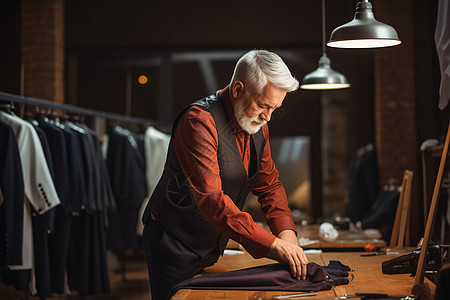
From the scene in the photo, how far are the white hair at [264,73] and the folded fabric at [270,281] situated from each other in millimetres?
606

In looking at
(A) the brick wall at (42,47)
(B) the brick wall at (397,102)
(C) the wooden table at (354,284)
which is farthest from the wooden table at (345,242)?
(A) the brick wall at (42,47)

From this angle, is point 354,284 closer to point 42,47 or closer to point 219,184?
point 219,184

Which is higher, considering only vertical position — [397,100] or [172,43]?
[172,43]

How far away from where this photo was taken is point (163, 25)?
266 inches

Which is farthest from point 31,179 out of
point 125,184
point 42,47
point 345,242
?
point 42,47

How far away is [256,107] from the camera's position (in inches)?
84.4

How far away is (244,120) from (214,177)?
27 cm

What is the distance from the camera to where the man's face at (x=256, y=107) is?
210 cm

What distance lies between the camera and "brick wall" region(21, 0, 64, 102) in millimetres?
6371

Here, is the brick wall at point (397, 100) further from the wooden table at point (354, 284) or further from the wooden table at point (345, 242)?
the wooden table at point (354, 284)

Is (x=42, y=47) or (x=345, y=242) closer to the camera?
(x=345, y=242)

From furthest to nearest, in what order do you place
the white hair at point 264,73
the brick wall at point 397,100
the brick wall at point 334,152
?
the brick wall at point 334,152 < the brick wall at point 397,100 < the white hair at point 264,73

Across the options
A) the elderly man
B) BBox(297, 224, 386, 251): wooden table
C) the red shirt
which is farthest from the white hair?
BBox(297, 224, 386, 251): wooden table

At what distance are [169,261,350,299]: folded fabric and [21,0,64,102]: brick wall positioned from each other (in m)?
4.82
